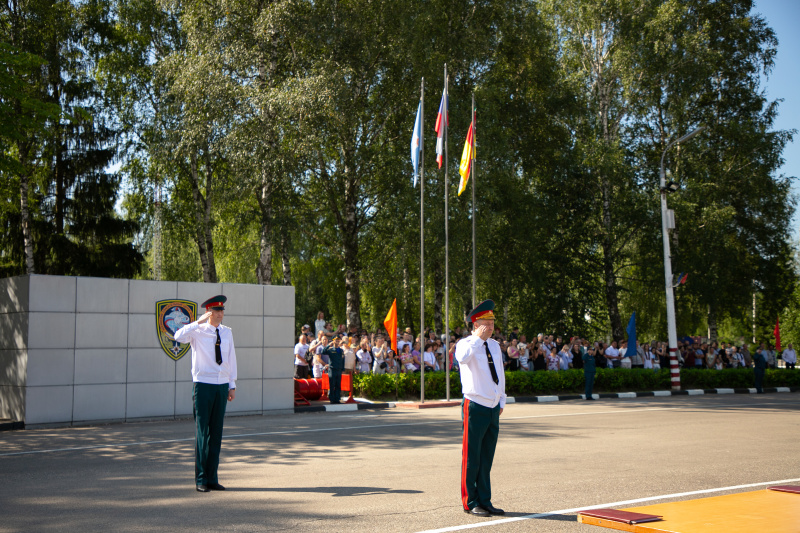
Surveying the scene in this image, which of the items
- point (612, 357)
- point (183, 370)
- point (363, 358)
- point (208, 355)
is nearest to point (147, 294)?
point (183, 370)

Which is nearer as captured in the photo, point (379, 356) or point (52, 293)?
point (52, 293)

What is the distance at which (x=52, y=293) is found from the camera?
15664 millimetres

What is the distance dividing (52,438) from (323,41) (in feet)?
60.3

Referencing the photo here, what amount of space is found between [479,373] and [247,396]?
12012 mm

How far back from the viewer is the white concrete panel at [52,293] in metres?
15.4

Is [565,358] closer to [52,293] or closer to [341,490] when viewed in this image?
[52,293]

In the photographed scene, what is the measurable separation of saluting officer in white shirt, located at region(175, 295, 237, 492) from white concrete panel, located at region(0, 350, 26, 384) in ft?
28.5

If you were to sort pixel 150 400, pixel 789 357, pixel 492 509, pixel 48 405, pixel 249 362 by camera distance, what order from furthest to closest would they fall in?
pixel 789 357 → pixel 249 362 → pixel 150 400 → pixel 48 405 → pixel 492 509

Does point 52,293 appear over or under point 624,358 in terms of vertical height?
over

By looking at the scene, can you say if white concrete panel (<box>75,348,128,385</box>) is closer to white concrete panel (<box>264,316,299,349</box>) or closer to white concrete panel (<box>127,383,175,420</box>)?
white concrete panel (<box>127,383,175,420</box>)

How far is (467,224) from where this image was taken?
29.1m

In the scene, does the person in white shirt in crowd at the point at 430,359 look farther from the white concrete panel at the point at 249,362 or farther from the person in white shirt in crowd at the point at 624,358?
the person in white shirt in crowd at the point at 624,358

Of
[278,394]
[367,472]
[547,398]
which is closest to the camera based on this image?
[367,472]

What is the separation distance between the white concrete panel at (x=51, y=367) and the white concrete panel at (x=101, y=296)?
102 centimetres
